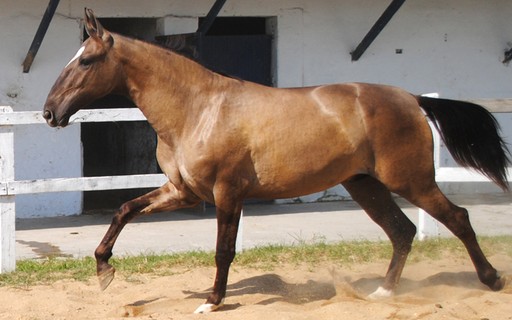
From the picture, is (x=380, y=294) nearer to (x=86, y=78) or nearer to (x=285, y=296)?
(x=285, y=296)

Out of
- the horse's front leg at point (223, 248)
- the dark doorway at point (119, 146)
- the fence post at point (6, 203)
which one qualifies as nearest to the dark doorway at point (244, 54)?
the dark doorway at point (119, 146)

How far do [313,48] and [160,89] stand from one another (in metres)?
5.99

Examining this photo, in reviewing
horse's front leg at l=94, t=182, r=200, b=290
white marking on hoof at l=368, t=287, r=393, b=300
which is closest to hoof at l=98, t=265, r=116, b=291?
horse's front leg at l=94, t=182, r=200, b=290

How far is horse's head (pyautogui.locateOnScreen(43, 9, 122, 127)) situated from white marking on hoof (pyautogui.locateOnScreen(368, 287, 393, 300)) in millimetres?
2494

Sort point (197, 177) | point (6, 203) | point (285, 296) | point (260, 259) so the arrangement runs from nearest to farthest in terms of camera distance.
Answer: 1. point (197, 177)
2. point (285, 296)
3. point (6, 203)
4. point (260, 259)

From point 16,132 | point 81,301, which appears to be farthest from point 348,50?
point 81,301

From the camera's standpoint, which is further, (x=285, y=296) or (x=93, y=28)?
(x=285, y=296)

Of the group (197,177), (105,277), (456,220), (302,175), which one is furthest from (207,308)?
(456,220)

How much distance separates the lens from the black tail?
7.57 m

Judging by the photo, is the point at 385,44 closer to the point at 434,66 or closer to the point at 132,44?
the point at 434,66

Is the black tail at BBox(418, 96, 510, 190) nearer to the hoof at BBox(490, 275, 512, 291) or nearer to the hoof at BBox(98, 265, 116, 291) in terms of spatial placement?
the hoof at BBox(490, 275, 512, 291)

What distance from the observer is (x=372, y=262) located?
873cm

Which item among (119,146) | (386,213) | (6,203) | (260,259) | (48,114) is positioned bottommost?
(260,259)

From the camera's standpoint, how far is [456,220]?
286 inches
